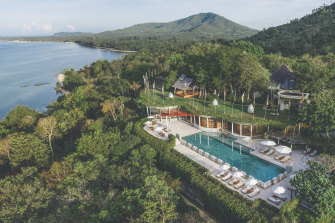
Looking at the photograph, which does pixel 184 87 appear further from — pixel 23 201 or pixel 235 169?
pixel 23 201

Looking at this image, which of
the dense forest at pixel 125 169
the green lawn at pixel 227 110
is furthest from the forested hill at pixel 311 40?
the green lawn at pixel 227 110

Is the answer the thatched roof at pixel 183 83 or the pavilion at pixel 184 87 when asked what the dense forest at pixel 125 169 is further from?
the pavilion at pixel 184 87

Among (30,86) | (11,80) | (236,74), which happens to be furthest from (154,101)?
(11,80)

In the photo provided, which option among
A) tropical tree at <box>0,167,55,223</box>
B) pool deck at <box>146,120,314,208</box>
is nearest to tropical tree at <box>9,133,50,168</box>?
tropical tree at <box>0,167,55,223</box>

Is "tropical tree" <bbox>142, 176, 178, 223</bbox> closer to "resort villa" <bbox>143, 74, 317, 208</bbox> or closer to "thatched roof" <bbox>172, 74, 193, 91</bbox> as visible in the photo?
"resort villa" <bbox>143, 74, 317, 208</bbox>

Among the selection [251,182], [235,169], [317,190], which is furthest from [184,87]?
[317,190]

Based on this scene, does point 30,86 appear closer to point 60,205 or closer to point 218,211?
point 60,205
